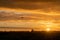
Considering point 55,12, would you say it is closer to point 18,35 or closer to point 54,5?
point 54,5

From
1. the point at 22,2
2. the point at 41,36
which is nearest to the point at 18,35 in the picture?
the point at 41,36

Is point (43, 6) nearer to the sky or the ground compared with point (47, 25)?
nearer to the sky

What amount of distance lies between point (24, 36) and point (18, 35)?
5 cm

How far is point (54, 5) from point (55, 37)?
0.30 m

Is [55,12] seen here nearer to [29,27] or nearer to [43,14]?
[43,14]

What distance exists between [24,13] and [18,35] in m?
0.28

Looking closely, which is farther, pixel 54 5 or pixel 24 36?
pixel 24 36

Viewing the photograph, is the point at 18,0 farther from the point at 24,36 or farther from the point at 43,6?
the point at 24,36

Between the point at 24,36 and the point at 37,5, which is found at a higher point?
the point at 37,5

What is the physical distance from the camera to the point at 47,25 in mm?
729

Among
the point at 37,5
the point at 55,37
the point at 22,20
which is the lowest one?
the point at 55,37

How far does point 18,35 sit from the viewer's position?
953 mm

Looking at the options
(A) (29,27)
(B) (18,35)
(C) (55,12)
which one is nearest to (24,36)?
(B) (18,35)

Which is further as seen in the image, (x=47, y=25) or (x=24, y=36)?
(x=24, y=36)
